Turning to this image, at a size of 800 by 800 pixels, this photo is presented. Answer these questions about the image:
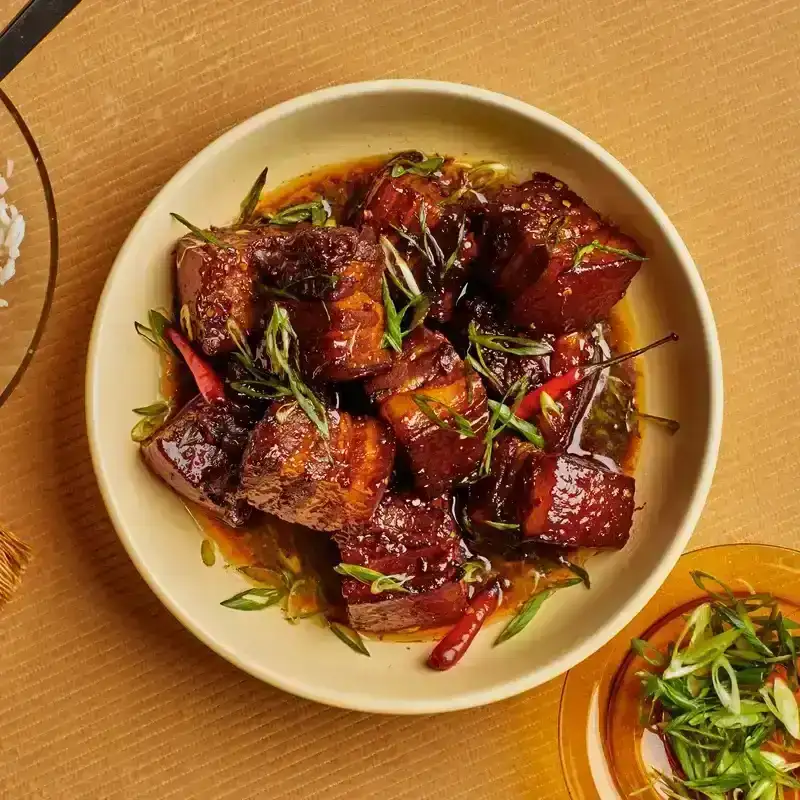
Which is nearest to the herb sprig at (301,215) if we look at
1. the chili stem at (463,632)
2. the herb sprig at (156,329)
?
the herb sprig at (156,329)

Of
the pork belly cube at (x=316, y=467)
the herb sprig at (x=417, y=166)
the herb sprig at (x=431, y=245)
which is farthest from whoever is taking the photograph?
the herb sprig at (x=417, y=166)

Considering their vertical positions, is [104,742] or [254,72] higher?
[254,72]

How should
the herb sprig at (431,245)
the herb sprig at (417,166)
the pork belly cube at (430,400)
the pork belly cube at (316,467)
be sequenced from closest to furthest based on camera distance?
the pork belly cube at (316,467)
the pork belly cube at (430,400)
the herb sprig at (431,245)
the herb sprig at (417,166)

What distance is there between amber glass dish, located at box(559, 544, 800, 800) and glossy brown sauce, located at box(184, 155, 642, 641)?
0.26 meters

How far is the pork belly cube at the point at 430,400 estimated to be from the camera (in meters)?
2.15

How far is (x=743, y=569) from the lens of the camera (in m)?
2.45

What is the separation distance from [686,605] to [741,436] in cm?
52

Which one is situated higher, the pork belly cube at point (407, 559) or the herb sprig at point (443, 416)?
the herb sprig at point (443, 416)

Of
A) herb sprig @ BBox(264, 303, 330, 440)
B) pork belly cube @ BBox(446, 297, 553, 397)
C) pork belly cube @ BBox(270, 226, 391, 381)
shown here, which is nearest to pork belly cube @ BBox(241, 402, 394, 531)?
herb sprig @ BBox(264, 303, 330, 440)

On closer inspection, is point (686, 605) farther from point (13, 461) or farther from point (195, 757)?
point (13, 461)

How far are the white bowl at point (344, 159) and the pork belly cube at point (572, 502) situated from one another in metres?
0.15

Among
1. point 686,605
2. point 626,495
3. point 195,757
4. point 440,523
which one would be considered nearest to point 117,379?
point 440,523

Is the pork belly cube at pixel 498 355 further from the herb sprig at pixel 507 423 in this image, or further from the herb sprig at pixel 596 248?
the herb sprig at pixel 596 248

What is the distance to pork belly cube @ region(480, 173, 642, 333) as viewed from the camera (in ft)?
7.27
